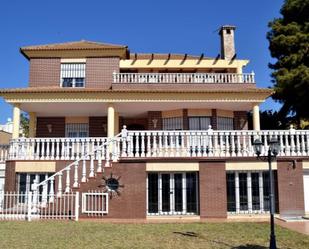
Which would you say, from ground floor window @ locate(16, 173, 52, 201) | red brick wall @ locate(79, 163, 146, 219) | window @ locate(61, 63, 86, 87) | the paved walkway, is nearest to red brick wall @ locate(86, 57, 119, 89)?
window @ locate(61, 63, 86, 87)

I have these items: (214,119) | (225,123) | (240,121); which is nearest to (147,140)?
(214,119)

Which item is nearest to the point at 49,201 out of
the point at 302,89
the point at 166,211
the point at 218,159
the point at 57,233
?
the point at 57,233

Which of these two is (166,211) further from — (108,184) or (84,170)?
(84,170)

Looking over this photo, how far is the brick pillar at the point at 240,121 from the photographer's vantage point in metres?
24.3

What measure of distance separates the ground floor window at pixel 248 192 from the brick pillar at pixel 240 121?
26.6ft

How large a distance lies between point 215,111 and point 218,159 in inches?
324

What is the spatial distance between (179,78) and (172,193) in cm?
902

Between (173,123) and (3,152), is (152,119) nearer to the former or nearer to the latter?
(173,123)

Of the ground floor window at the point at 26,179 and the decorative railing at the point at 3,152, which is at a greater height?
the decorative railing at the point at 3,152

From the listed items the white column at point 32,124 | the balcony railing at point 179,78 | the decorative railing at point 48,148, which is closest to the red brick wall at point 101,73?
the balcony railing at point 179,78

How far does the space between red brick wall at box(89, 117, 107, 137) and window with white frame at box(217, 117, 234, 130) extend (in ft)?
23.3

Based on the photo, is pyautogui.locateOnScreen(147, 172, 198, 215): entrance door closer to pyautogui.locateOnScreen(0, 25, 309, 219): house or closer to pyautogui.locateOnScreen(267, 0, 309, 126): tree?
pyautogui.locateOnScreen(0, 25, 309, 219): house

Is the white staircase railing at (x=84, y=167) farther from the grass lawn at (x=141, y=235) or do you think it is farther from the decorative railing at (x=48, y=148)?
the grass lawn at (x=141, y=235)

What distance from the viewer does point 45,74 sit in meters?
24.4
